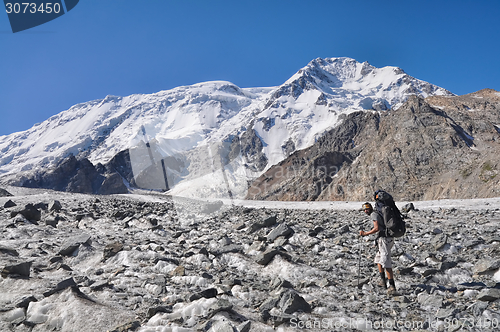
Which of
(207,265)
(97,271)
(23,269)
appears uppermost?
(23,269)

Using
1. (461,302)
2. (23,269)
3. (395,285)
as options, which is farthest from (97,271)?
(461,302)

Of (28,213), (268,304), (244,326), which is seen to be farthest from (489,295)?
(28,213)

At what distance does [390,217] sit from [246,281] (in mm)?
3262

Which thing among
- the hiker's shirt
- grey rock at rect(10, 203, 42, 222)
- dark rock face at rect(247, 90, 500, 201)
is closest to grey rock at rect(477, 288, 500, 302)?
the hiker's shirt

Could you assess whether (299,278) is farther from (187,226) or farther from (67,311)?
(187,226)

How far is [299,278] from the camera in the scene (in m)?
6.95

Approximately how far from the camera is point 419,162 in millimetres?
75750

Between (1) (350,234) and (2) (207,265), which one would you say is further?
(1) (350,234)

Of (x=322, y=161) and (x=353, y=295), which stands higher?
(x=353, y=295)

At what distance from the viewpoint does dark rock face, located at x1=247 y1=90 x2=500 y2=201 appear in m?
61.8

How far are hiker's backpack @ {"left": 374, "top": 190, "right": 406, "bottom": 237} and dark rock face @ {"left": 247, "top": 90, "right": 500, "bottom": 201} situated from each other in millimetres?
55350

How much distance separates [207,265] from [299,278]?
226 cm

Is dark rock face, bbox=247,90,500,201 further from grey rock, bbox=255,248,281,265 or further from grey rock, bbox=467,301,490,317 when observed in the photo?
grey rock, bbox=467,301,490,317

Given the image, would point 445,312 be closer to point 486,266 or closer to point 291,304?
point 291,304
